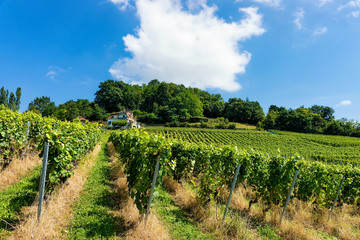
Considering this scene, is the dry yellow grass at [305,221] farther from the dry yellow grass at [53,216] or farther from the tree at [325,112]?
the tree at [325,112]

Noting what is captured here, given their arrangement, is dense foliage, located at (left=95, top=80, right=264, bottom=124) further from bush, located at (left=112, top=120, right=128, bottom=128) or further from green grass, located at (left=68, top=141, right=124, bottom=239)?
green grass, located at (left=68, top=141, right=124, bottom=239)

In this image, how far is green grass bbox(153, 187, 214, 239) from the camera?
3566 mm

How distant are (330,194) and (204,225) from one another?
451cm

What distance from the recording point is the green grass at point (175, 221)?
11.7ft

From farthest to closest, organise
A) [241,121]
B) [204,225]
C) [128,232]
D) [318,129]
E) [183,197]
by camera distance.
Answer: [241,121] → [318,129] → [183,197] → [204,225] → [128,232]

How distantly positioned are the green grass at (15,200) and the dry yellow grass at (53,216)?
218mm

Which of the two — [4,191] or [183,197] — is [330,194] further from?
[4,191]

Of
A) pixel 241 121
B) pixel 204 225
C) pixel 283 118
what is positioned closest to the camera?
pixel 204 225

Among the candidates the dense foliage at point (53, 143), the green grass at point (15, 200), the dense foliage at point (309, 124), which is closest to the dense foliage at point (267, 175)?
the dense foliage at point (53, 143)

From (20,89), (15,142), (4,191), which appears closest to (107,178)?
(4,191)

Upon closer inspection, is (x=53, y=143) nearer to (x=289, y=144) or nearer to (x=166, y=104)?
(x=289, y=144)

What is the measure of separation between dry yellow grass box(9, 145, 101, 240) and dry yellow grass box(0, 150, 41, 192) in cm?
166

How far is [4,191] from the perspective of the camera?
4332 mm

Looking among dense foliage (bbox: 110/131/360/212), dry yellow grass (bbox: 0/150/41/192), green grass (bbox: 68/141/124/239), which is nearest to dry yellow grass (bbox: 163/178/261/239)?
dense foliage (bbox: 110/131/360/212)
